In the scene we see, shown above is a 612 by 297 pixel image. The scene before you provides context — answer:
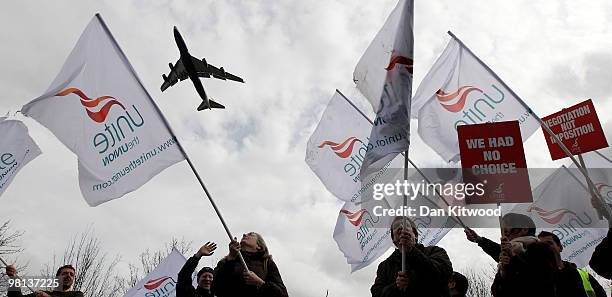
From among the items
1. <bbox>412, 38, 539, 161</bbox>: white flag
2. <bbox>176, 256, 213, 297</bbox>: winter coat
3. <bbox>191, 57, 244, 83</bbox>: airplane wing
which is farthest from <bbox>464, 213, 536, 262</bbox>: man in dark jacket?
<bbox>191, 57, 244, 83</bbox>: airplane wing

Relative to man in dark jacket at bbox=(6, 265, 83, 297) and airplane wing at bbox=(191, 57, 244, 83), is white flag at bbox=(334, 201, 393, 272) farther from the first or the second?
airplane wing at bbox=(191, 57, 244, 83)

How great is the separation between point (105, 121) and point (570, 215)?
21.2 feet

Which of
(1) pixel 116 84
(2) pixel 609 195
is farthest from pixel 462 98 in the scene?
(1) pixel 116 84

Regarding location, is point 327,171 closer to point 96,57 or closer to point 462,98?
point 462,98

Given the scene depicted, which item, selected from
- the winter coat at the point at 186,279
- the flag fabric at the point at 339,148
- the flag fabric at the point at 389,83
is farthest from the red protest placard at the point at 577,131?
the winter coat at the point at 186,279

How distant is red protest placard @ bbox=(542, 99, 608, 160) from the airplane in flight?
969 inches

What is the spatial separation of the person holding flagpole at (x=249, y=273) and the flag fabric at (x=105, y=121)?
1.66 meters

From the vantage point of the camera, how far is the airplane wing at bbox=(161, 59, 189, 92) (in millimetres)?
31528

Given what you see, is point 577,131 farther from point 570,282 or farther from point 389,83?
point 570,282

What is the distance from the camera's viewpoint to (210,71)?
32562 mm

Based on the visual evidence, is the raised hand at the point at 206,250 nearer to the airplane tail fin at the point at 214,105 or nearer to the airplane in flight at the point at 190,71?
the airplane in flight at the point at 190,71

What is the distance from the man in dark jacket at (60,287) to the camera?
6211 millimetres

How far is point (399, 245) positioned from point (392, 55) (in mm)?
2145

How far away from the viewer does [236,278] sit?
477 cm
